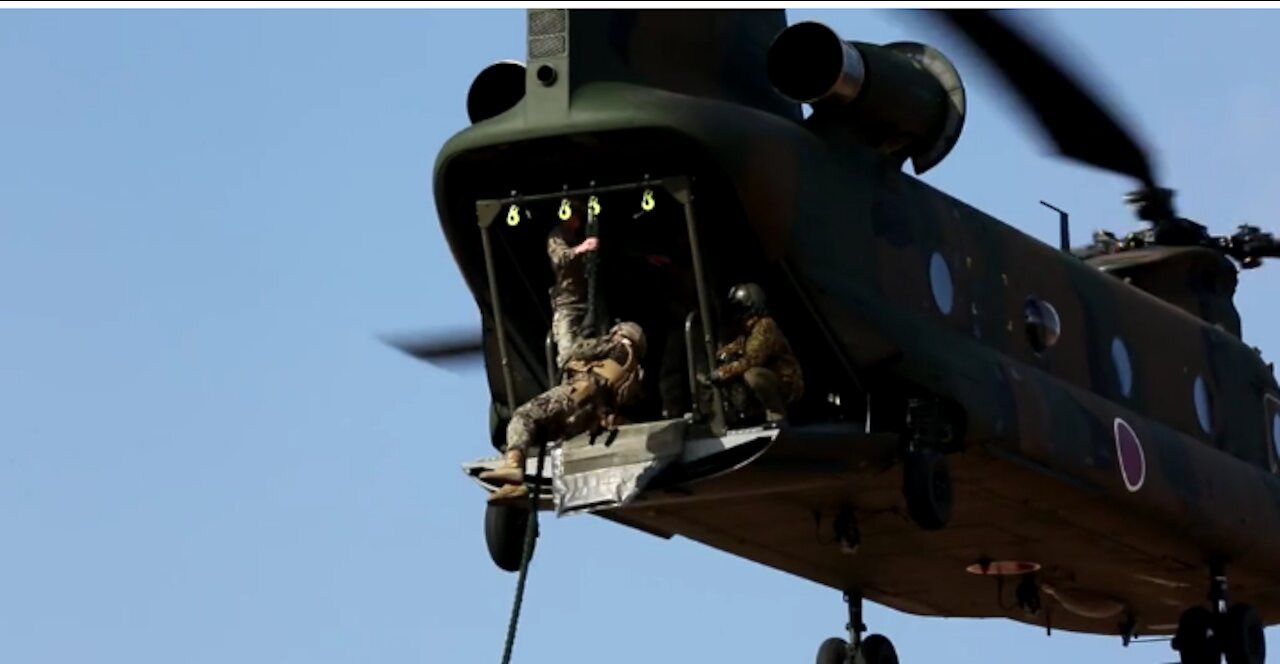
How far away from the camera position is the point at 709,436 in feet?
71.6

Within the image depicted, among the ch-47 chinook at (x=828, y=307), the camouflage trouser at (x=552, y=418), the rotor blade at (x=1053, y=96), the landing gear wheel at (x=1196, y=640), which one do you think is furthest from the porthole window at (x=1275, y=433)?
the camouflage trouser at (x=552, y=418)

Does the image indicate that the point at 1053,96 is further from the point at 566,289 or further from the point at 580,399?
the point at 580,399

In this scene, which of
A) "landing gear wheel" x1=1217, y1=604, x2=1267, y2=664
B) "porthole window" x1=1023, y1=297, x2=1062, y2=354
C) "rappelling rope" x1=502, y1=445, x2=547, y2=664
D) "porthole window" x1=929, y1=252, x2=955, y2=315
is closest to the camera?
"rappelling rope" x1=502, y1=445, x2=547, y2=664

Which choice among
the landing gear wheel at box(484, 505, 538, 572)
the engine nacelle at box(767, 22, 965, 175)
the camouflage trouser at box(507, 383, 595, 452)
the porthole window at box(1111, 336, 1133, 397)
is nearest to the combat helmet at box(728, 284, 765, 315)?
the camouflage trouser at box(507, 383, 595, 452)

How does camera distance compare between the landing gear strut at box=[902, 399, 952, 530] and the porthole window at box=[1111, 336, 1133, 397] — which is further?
the porthole window at box=[1111, 336, 1133, 397]

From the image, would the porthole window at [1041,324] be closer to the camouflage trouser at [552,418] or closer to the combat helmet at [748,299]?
the combat helmet at [748,299]

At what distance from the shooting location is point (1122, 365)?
2591 cm

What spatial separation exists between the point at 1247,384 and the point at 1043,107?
18.2ft

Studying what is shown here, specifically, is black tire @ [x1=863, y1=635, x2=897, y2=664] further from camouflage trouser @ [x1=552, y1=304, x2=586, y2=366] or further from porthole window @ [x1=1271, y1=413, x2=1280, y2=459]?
camouflage trouser @ [x1=552, y1=304, x2=586, y2=366]

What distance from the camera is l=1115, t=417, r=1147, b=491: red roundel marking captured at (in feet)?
81.1

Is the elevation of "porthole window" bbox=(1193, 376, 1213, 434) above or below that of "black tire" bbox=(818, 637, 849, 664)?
above

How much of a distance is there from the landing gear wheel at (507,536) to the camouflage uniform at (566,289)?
203 centimetres

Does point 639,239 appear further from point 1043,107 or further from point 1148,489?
point 1148,489

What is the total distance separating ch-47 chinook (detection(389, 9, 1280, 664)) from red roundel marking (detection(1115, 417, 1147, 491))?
0.04 metres
